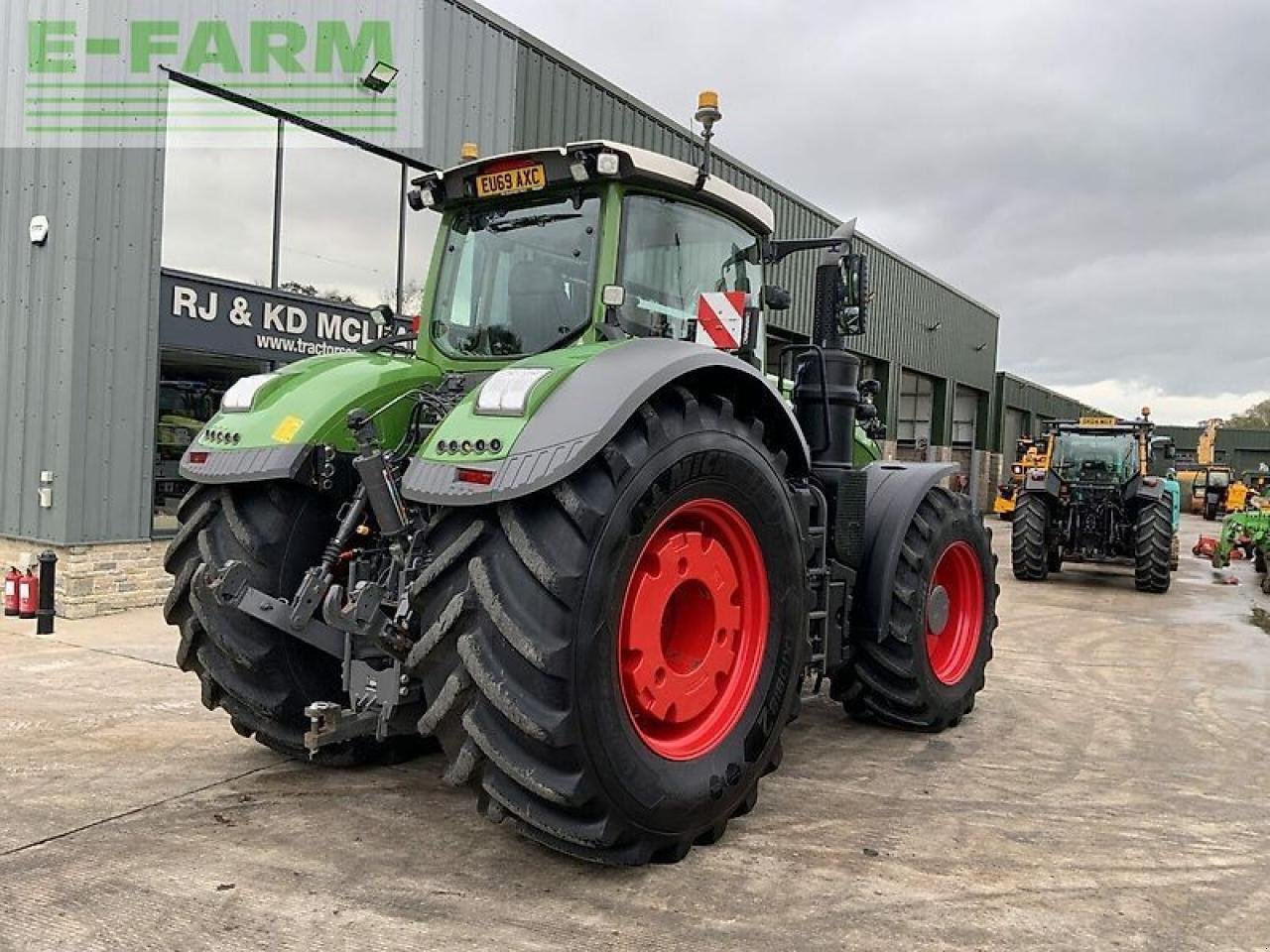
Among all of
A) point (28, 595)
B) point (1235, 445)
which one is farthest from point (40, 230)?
point (1235, 445)

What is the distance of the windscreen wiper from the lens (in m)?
3.94

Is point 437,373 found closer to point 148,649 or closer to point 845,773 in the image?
point 845,773

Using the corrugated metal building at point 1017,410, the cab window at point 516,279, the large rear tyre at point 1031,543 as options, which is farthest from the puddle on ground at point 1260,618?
the corrugated metal building at point 1017,410

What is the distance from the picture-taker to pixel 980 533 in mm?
5438

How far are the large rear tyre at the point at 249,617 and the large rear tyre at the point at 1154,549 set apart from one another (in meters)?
11.2

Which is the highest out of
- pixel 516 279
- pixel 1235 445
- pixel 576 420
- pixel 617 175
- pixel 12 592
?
pixel 1235 445

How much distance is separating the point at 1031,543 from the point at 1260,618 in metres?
2.99

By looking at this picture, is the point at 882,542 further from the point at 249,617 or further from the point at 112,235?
the point at 112,235

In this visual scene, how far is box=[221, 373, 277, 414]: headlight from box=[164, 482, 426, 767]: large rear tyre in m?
0.32

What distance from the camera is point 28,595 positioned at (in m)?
7.37

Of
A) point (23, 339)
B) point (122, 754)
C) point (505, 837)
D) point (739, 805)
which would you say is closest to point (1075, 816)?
point (739, 805)

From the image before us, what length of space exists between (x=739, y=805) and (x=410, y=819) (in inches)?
46.5

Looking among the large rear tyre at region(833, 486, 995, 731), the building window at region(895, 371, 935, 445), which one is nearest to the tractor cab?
the large rear tyre at region(833, 486, 995, 731)

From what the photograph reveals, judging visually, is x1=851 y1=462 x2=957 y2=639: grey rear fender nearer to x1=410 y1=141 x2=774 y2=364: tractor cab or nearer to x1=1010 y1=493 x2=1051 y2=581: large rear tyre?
x1=410 y1=141 x2=774 y2=364: tractor cab
